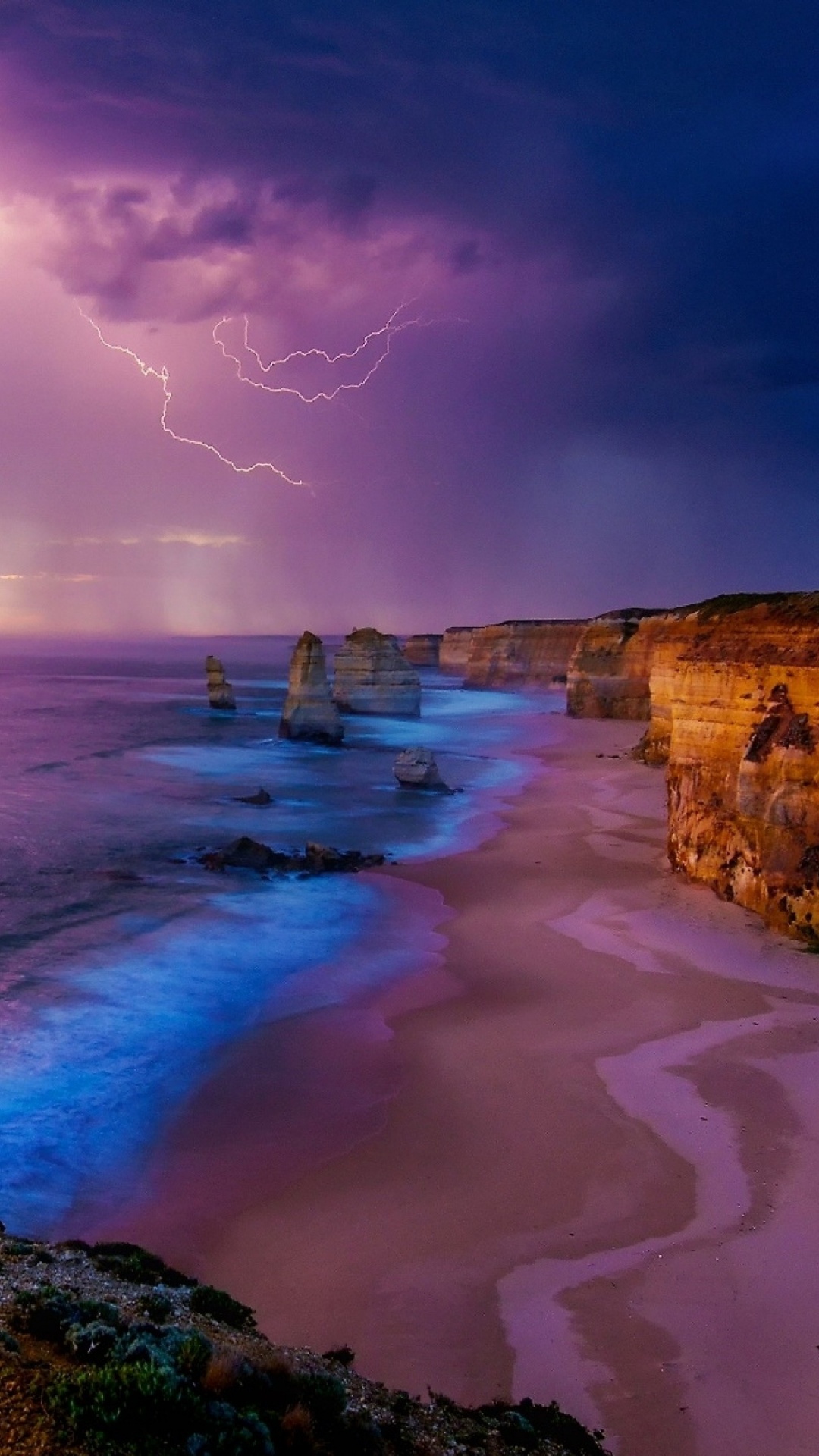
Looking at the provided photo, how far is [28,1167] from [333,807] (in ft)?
73.9

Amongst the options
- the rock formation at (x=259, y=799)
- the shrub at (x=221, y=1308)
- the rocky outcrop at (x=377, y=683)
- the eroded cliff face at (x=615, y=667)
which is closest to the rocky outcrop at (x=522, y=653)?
the rocky outcrop at (x=377, y=683)

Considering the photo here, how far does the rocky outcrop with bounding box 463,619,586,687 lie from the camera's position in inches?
3846

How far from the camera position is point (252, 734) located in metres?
58.9

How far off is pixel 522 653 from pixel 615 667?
43.1m

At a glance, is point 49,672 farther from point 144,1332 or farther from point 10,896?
point 144,1332

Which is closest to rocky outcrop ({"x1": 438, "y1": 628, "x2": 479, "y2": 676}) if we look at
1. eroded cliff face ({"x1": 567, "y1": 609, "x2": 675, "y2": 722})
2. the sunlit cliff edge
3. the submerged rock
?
eroded cliff face ({"x1": 567, "y1": 609, "x2": 675, "y2": 722})

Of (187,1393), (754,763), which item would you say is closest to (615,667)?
(754,763)

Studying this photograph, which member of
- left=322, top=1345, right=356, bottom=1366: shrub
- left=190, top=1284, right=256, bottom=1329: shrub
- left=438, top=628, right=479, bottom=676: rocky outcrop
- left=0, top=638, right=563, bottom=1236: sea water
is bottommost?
left=0, top=638, right=563, bottom=1236: sea water

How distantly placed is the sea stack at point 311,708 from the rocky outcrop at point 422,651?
111 metres

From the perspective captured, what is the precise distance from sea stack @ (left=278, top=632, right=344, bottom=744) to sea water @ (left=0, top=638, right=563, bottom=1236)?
340cm

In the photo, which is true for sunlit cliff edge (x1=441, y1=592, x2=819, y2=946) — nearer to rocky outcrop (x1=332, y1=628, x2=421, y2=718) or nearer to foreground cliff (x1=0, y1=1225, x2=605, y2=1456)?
foreground cliff (x1=0, y1=1225, x2=605, y2=1456)

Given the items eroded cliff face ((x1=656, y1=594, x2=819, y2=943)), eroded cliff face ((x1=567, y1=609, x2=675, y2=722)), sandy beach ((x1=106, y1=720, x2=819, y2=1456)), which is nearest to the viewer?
sandy beach ((x1=106, y1=720, x2=819, y2=1456))

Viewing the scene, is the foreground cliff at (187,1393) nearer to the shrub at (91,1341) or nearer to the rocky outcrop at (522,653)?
the shrub at (91,1341)

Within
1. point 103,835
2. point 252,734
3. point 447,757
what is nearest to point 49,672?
point 252,734
